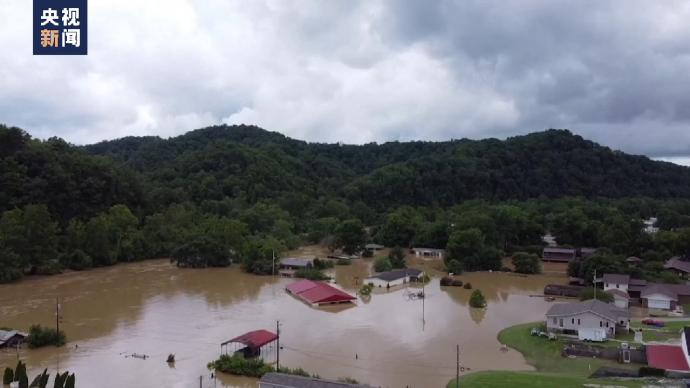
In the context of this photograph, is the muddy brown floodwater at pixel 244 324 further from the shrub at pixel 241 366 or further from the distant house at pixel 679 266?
the distant house at pixel 679 266

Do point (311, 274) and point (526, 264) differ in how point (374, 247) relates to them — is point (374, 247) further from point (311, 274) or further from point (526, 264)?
point (526, 264)

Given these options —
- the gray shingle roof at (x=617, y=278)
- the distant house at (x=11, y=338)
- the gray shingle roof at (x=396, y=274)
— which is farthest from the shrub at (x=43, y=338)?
the gray shingle roof at (x=617, y=278)

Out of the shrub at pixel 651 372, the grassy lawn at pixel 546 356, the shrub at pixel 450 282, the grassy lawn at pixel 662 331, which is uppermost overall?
the shrub at pixel 450 282

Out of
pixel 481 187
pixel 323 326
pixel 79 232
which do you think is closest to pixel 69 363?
pixel 323 326

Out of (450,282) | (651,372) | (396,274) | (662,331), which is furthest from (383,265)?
(651,372)

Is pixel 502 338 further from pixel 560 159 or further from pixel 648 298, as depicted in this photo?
pixel 560 159

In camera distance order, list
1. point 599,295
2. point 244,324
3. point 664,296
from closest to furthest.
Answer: point 244,324 < point 599,295 < point 664,296

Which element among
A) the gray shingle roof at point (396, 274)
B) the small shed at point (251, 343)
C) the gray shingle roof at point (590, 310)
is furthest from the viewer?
the gray shingle roof at point (396, 274)
